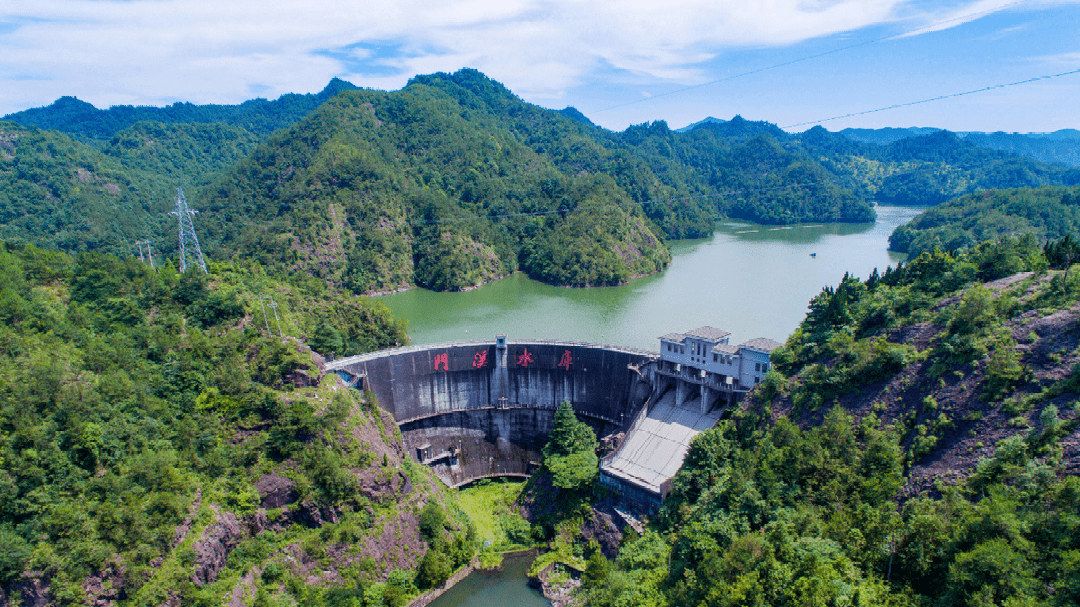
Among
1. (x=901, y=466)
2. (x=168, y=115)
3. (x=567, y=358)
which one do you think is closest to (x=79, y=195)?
(x=567, y=358)

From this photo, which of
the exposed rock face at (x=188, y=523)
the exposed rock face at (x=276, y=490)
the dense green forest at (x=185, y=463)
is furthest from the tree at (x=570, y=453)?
the exposed rock face at (x=188, y=523)

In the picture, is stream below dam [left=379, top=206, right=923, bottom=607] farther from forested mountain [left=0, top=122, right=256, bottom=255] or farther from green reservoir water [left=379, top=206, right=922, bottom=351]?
forested mountain [left=0, top=122, right=256, bottom=255]

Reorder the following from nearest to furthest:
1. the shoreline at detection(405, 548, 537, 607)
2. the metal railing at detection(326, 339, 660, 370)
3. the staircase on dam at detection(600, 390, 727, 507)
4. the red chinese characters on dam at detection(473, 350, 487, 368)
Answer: the shoreline at detection(405, 548, 537, 607) < the staircase on dam at detection(600, 390, 727, 507) < the metal railing at detection(326, 339, 660, 370) < the red chinese characters on dam at detection(473, 350, 487, 368)

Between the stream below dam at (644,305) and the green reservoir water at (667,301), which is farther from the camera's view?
the green reservoir water at (667,301)

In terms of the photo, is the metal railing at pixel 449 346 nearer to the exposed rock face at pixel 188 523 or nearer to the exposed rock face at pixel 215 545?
the exposed rock face at pixel 188 523

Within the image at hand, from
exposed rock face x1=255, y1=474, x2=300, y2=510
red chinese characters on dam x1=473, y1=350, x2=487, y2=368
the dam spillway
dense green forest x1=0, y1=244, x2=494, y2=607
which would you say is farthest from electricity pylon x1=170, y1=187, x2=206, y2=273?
red chinese characters on dam x1=473, y1=350, x2=487, y2=368

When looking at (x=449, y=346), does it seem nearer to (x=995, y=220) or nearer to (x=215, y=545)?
(x=215, y=545)

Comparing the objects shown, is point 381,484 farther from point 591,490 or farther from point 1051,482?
point 1051,482
